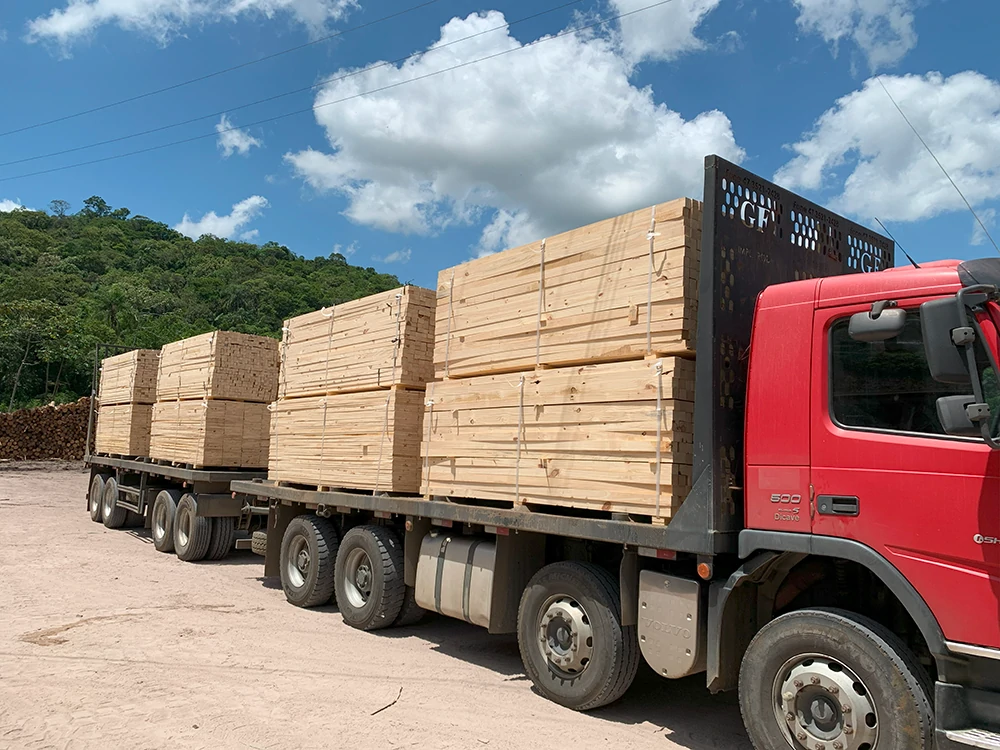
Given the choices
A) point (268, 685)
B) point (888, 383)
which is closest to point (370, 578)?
point (268, 685)

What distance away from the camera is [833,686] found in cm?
385

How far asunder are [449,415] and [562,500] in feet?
5.30

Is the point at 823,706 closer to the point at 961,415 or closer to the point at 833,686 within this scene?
the point at 833,686

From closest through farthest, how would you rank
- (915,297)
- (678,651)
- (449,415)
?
1. (915,297)
2. (678,651)
3. (449,415)

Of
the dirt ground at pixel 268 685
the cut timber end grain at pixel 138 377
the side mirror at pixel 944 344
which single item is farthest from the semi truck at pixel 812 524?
the cut timber end grain at pixel 138 377

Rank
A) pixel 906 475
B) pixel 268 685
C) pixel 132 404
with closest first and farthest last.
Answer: pixel 906 475 < pixel 268 685 < pixel 132 404

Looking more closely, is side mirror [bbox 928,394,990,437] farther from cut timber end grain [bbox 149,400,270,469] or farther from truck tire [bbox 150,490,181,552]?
truck tire [bbox 150,490,181,552]

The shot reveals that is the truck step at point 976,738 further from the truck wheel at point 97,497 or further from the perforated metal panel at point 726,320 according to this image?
the truck wheel at point 97,497

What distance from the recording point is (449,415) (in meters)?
6.71

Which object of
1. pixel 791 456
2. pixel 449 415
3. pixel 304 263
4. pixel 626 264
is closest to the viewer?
pixel 791 456

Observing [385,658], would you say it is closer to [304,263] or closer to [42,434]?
[42,434]

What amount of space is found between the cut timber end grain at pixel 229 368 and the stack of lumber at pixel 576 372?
20.3ft

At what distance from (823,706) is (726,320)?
2.19 metres

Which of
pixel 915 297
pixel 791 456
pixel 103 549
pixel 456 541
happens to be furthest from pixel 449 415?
pixel 103 549
